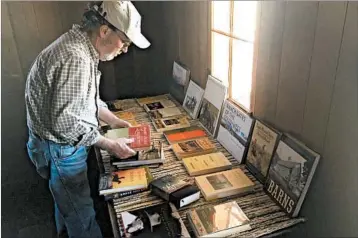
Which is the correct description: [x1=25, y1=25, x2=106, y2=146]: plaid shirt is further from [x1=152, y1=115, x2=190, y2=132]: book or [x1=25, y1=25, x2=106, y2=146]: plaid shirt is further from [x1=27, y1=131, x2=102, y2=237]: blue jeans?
[x1=152, y1=115, x2=190, y2=132]: book

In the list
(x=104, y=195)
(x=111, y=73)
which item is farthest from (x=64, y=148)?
(x=111, y=73)

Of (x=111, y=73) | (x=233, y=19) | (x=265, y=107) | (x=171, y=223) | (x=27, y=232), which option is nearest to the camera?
(x=171, y=223)

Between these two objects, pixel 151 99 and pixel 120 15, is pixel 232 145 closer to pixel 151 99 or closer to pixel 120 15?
pixel 120 15

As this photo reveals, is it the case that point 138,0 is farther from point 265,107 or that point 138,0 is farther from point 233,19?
point 265,107

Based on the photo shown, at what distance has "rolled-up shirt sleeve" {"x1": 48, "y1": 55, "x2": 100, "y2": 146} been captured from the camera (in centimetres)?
120

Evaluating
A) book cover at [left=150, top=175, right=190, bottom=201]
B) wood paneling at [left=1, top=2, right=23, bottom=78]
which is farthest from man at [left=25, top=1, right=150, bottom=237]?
wood paneling at [left=1, top=2, right=23, bottom=78]

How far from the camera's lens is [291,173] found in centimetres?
118

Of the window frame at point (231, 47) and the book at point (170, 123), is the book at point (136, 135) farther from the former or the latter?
the window frame at point (231, 47)

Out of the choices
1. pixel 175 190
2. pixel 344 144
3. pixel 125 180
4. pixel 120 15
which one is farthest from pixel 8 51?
pixel 344 144

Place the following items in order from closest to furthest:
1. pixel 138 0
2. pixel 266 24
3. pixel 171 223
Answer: pixel 171 223, pixel 266 24, pixel 138 0

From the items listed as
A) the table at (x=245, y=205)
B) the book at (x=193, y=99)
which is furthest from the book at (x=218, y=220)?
the book at (x=193, y=99)

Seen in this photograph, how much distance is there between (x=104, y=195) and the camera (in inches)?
50.6

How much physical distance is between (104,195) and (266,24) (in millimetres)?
912

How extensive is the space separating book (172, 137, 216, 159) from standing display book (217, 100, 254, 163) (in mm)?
73
